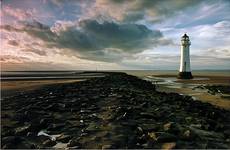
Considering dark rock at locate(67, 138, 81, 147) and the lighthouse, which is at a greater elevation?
the lighthouse

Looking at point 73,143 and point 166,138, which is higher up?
point 166,138

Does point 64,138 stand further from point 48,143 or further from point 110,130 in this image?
point 110,130

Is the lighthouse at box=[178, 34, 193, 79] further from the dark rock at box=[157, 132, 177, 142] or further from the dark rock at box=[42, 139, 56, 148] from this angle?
the dark rock at box=[42, 139, 56, 148]

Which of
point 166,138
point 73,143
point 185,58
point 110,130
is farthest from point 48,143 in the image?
point 185,58

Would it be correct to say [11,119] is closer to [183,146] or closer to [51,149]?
[51,149]

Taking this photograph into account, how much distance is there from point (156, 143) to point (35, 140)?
3.11 metres

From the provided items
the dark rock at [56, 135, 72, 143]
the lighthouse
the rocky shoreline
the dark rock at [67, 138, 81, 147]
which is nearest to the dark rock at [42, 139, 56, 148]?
the rocky shoreline

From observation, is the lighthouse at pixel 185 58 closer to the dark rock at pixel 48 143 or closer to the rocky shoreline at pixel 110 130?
the rocky shoreline at pixel 110 130

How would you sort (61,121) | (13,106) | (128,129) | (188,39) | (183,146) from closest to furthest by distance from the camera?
1. (183,146)
2. (128,129)
3. (61,121)
4. (13,106)
5. (188,39)

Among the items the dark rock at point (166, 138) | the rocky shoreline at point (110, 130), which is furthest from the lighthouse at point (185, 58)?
the dark rock at point (166, 138)

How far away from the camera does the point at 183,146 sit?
557 cm

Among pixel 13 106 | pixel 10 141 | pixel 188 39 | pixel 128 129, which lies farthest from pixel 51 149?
pixel 188 39

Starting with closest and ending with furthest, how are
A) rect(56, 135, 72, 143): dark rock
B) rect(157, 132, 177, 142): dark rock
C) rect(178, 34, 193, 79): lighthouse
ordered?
rect(157, 132, 177, 142): dark rock
rect(56, 135, 72, 143): dark rock
rect(178, 34, 193, 79): lighthouse

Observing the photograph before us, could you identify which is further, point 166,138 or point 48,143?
point 48,143
